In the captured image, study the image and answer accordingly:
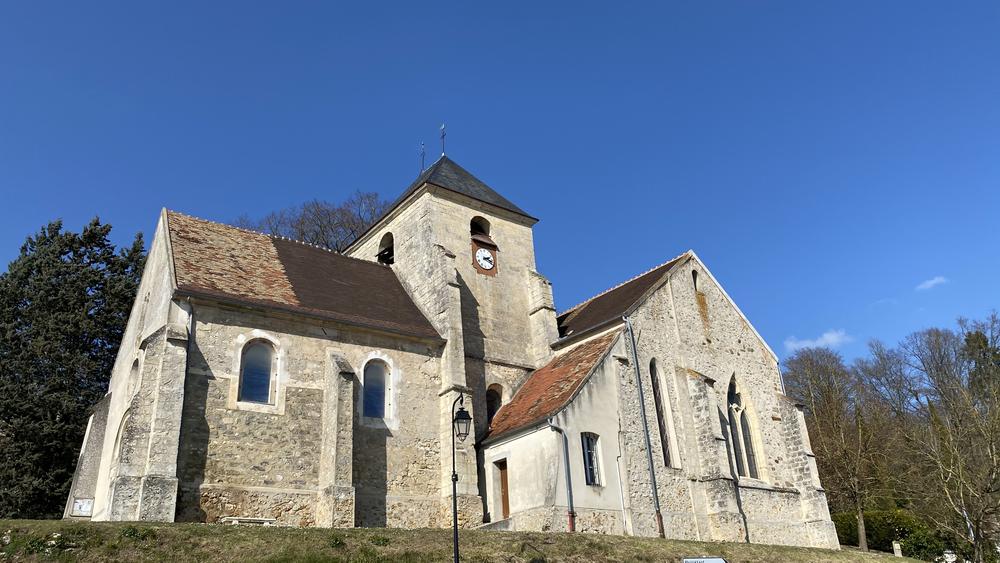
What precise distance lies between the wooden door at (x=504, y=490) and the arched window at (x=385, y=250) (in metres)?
9.85

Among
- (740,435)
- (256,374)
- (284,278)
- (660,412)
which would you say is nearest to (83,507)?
(256,374)

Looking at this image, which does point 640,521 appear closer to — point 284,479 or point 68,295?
point 284,479

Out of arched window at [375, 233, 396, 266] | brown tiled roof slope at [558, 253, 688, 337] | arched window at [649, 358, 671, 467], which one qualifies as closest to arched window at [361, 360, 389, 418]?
brown tiled roof slope at [558, 253, 688, 337]

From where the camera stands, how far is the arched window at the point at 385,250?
1094 inches

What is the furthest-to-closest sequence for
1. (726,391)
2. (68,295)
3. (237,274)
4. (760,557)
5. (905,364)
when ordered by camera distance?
(905,364) < (68,295) < (726,391) < (237,274) < (760,557)

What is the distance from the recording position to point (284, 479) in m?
18.1

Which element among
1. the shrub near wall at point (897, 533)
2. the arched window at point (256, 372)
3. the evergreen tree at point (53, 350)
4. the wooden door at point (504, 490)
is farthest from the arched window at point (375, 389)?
the shrub near wall at point (897, 533)

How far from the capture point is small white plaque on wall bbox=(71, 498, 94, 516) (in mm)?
19734

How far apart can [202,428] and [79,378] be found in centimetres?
1226

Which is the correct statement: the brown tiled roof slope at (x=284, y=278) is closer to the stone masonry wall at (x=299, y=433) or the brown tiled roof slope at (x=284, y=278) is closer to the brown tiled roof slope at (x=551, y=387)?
the stone masonry wall at (x=299, y=433)

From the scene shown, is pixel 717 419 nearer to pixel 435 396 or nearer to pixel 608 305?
pixel 608 305

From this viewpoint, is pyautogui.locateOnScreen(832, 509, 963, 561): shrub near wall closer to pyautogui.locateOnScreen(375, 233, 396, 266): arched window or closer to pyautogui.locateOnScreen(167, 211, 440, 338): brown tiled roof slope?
pyautogui.locateOnScreen(167, 211, 440, 338): brown tiled roof slope

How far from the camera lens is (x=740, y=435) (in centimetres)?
2516

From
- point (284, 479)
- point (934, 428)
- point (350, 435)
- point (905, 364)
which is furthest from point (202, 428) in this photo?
point (905, 364)
